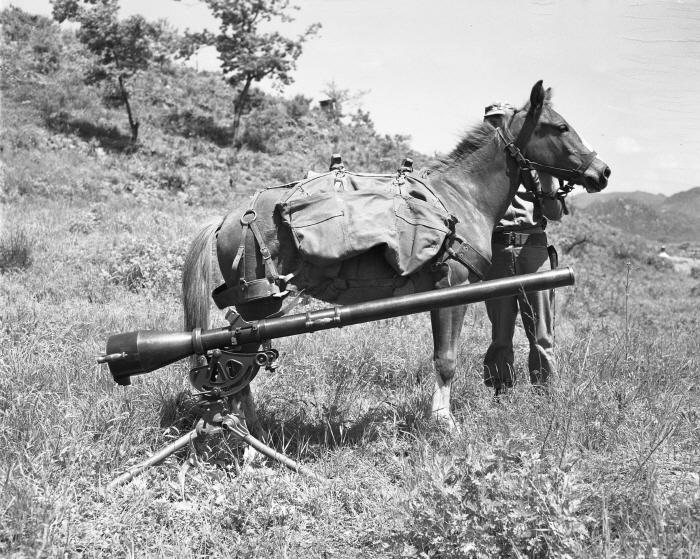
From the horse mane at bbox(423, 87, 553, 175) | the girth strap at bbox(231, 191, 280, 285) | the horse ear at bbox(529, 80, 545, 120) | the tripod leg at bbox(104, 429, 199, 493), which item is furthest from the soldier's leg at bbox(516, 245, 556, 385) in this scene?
the tripod leg at bbox(104, 429, 199, 493)

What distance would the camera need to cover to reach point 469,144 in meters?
3.88

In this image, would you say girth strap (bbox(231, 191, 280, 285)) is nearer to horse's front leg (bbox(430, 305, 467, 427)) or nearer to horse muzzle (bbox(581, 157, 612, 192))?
horse's front leg (bbox(430, 305, 467, 427))

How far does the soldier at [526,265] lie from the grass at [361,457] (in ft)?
0.90

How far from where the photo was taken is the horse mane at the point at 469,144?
12.5 ft

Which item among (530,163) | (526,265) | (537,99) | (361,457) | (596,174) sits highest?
(537,99)

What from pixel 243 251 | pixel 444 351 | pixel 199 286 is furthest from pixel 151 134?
pixel 444 351

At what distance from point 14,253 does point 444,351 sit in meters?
6.43

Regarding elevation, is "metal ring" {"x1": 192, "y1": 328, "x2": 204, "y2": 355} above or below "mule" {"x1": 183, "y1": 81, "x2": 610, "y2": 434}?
below

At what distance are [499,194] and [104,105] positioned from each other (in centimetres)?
2205

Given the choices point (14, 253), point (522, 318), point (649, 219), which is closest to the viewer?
point (522, 318)

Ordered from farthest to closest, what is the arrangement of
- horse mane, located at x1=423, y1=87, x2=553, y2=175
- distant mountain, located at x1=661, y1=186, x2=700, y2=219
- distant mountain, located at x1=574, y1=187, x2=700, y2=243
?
1. distant mountain, located at x1=574, y1=187, x2=700, y2=243
2. distant mountain, located at x1=661, y1=186, x2=700, y2=219
3. horse mane, located at x1=423, y1=87, x2=553, y2=175

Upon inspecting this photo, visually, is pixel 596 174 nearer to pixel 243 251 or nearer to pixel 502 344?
pixel 502 344

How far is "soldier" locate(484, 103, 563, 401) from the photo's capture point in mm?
4047

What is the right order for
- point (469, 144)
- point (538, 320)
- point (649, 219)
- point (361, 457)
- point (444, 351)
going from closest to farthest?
point (361, 457) → point (444, 351) → point (469, 144) → point (538, 320) → point (649, 219)
